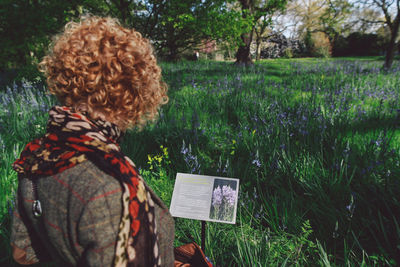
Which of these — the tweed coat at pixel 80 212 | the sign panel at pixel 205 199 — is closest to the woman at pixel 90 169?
the tweed coat at pixel 80 212

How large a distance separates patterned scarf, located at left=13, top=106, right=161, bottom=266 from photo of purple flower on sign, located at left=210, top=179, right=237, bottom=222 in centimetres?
64

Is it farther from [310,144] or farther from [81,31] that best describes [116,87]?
[310,144]

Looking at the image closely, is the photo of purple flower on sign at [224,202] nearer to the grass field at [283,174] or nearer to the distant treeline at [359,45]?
the grass field at [283,174]

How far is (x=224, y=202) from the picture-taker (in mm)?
1606

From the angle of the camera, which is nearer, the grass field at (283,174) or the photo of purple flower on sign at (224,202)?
the photo of purple flower on sign at (224,202)

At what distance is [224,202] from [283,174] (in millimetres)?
974

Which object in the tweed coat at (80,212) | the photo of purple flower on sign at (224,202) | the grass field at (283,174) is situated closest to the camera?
the tweed coat at (80,212)

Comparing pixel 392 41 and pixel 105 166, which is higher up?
pixel 392 41

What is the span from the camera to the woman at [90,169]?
89cm

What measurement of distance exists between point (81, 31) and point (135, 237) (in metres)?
0.93

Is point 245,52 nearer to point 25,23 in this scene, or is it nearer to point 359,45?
point 25,23

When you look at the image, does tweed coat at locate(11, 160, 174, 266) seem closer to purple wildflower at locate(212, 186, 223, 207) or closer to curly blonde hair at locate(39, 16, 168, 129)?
curly blonde hair at locate(39, 16, 168, 129)

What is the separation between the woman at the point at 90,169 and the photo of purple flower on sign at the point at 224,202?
44cm

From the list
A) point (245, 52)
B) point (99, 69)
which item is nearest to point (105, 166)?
point (99, 69)
